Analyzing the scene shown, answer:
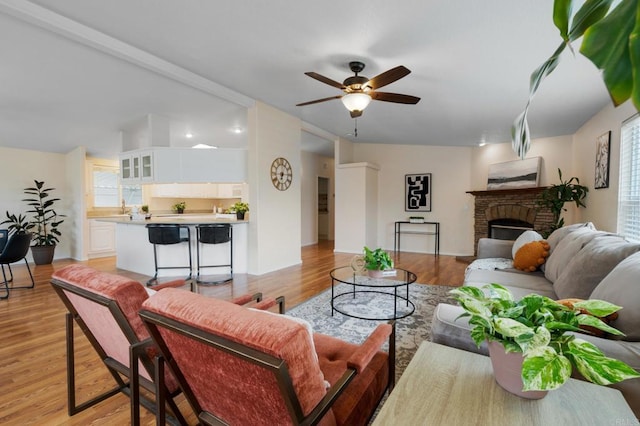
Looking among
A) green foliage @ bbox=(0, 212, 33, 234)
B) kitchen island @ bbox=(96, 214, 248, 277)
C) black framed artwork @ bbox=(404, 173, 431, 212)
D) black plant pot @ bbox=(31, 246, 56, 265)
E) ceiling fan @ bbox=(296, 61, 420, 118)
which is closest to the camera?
ceiling fan @ bbox=(296, 61, 420, 118)

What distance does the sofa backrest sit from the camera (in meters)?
0.75

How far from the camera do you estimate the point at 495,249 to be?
3572 mm

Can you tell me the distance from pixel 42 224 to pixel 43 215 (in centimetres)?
36

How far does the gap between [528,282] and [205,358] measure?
2698mm

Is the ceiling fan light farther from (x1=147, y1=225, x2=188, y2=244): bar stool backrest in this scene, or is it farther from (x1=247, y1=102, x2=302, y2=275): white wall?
(x1=147, y1=225, x2=188, y2=244): bar stool backrest

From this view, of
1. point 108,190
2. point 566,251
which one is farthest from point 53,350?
point 108,190

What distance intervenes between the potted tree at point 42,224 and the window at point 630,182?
847 centimetres

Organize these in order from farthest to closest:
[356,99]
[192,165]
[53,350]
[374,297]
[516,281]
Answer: [192,165], [374,297], [356,99], [516,281], [53,350]

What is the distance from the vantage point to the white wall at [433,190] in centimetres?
644

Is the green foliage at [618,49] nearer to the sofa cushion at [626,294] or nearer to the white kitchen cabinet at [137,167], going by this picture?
the sofa cushion at [626,294]

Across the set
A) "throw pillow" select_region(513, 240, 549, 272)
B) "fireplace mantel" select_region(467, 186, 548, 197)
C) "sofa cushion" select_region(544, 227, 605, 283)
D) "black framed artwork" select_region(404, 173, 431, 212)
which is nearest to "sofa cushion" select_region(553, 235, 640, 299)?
"sofa cushion" select_region(544, 227, 605, 283)

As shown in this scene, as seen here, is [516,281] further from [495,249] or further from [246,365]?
[246,365]

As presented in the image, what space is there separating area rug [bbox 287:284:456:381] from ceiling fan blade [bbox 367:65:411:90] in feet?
6.10

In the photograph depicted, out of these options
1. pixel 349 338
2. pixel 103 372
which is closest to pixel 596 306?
pixel 349 338
